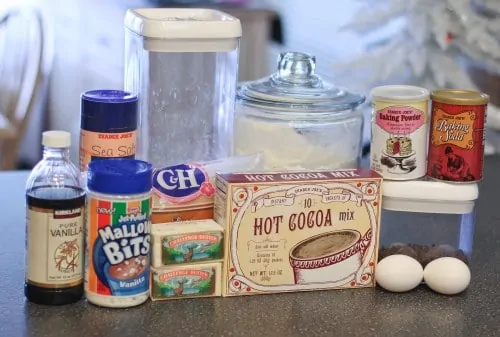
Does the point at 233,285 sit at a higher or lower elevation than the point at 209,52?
lower

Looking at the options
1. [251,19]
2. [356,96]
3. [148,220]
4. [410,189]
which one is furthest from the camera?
[251,19]

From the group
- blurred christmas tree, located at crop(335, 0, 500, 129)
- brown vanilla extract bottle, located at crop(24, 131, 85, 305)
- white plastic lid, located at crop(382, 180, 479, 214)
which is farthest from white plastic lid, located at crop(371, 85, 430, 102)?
blurred christmas tree, located at crop(335, 0, 500, 129)

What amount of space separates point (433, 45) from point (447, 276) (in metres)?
0.95

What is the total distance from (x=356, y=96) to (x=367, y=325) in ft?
1.24

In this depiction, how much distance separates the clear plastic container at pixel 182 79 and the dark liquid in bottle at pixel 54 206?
19 cm

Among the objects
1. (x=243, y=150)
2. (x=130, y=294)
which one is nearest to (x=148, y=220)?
(x=130, y=294)

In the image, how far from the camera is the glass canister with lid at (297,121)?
3.95ft

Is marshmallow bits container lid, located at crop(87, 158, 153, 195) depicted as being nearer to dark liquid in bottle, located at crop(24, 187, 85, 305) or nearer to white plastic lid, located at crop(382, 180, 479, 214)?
dark liquid in bottle, located at crop(24, 187, 85, 305)

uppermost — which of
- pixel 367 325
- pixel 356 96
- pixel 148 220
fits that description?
pixel 356 96

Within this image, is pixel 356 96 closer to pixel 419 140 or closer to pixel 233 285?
pixel 419 140

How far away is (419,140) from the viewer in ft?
3.70

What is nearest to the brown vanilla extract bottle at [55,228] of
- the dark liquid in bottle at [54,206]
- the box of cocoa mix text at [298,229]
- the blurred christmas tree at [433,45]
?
the dark liquid in bottle at [54,206]

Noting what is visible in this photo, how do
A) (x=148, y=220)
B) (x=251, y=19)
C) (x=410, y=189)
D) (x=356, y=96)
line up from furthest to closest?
(x=251, y=19) → (x=356, y=96) → (x=410, y=189) → (x=148, y=220)

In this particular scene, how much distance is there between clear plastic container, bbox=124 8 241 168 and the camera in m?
1.12
